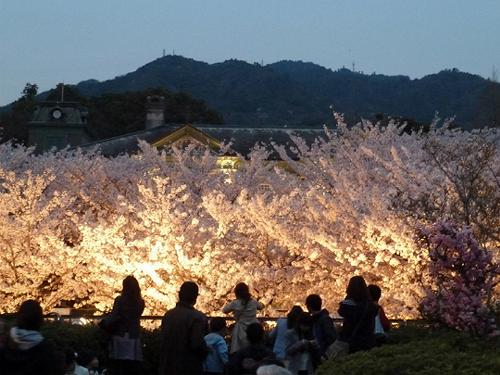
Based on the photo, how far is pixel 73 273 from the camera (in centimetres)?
2341

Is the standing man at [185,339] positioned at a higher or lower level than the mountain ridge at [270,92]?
lower

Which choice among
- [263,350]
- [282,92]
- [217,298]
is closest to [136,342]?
[263,350]

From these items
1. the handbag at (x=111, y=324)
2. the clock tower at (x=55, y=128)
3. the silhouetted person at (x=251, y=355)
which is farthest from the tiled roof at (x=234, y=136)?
the silhouetted person at (x=251, y=355)

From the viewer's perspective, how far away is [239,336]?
12.1 metres

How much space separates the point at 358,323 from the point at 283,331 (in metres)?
1.39

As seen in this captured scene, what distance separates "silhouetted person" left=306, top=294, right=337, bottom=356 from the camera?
11203mm

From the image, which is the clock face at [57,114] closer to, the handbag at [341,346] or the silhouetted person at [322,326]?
the silhouetted person at [322,326]

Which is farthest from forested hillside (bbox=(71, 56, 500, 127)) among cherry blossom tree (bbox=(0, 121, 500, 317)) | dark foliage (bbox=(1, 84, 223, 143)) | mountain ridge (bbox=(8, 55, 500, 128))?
cherry blossom tree (bbox=(0, 121, 500, 317))

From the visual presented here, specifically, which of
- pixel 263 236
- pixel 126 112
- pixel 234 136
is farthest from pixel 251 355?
pixel 126 112

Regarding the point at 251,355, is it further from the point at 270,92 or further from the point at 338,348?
the point at 270,92

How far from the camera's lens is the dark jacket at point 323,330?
11.2 metres

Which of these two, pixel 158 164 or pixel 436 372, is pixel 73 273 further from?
pixel 436 372

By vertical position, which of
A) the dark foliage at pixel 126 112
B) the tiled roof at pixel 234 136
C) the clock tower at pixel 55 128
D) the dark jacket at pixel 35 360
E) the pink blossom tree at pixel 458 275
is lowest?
the dark jacket at pixel 35 360

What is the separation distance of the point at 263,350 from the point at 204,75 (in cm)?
18162
